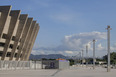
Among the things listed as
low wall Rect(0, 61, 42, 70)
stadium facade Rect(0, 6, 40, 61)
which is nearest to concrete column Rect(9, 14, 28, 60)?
stadium facade Rect(0, 6, 40, 61)

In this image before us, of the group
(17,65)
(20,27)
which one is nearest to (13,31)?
(20,27)

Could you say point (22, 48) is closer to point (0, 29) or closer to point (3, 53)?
point (3, 53)

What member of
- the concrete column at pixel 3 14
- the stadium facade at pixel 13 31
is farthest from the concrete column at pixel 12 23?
the concrete column at pixel 3 14

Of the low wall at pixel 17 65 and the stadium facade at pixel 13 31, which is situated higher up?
the stadium facade at pixel 13 31

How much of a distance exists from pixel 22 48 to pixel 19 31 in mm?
6835

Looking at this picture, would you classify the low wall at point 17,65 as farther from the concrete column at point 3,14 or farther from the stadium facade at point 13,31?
the concrete column at point 3,14

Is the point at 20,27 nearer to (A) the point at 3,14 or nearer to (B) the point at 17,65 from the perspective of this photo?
(A) the point at 3,14

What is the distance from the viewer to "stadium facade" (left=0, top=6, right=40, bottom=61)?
48.4m

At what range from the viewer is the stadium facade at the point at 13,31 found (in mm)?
48434

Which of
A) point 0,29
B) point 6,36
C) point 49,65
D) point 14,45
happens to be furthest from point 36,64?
point 0,29

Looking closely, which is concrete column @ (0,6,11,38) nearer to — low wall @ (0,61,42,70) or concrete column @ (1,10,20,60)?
concrete column @ (1,10,20,60)

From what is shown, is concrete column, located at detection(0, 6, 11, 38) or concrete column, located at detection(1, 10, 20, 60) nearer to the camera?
concrete column, located at detection(0, 6, 11, 38)

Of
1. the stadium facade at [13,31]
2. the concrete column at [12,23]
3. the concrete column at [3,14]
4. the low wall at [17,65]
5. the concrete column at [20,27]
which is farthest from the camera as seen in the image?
the concrete column at [20,27]

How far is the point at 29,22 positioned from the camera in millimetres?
61531
